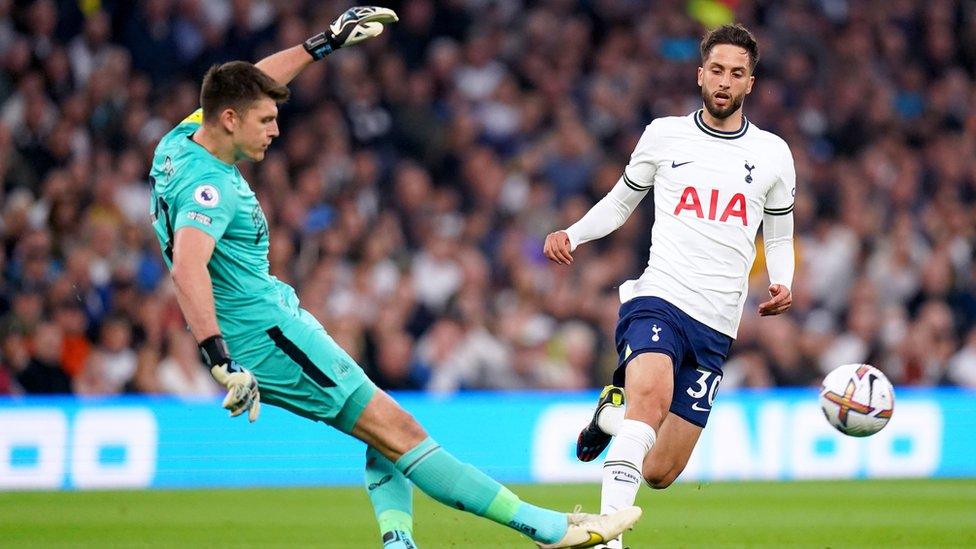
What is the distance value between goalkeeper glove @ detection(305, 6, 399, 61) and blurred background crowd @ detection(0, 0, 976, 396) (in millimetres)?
7000

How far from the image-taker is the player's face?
23.1ft

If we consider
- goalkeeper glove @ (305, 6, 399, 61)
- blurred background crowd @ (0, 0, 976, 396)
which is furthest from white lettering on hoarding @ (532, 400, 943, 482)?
goalkeeper glove @ (305, 6, 399, 61)

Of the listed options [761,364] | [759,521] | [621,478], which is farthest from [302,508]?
[761,364]

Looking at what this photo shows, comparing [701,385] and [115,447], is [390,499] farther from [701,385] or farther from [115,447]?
[115,447]

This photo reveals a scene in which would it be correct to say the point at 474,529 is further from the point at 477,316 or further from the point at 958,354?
the point at 958,354

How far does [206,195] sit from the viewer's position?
582 cm

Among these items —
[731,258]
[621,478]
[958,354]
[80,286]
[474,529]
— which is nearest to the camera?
[621,478]

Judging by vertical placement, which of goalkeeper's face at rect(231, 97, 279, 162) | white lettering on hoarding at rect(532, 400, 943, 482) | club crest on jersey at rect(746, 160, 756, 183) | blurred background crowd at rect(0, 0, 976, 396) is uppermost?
blurred background crowd at rect(0, 0, 976, 396)

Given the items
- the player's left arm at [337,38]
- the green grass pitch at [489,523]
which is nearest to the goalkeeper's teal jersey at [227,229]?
the player's left arm at [337,38]

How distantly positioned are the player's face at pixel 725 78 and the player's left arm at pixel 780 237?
379 mm

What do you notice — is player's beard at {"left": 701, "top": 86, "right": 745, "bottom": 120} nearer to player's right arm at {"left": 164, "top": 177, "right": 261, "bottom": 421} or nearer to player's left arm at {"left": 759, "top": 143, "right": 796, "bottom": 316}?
player's left arm at {"left": 759, "top": 143, "right": 796, "bottom": 316}

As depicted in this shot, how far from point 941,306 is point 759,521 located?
271 inches

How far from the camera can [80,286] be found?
13.5 m

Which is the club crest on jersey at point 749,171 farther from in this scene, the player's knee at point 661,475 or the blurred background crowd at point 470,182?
the blurred background crowd at point 470,182
